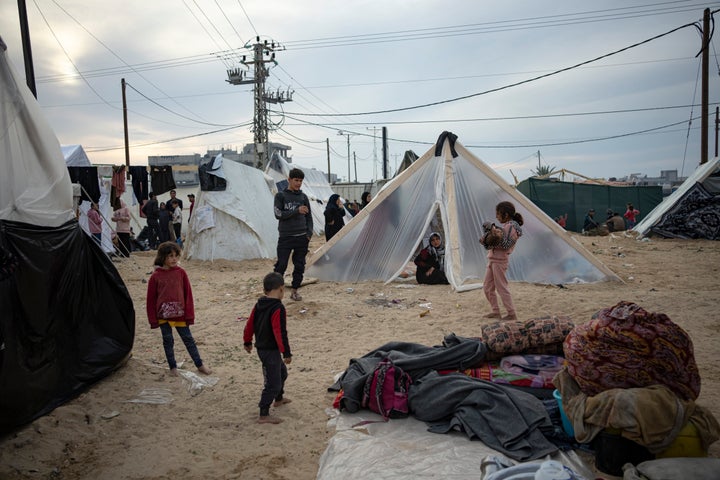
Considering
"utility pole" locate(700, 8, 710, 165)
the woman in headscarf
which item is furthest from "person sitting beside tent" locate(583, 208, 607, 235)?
the woman in headscarf

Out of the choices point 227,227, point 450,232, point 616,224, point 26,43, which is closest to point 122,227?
point 227,227

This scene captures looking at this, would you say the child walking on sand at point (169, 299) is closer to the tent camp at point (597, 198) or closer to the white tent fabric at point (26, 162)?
the white tent fabric at point (26, 162)

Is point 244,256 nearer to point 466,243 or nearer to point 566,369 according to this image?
point 466,243

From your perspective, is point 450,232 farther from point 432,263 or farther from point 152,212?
point 152,212

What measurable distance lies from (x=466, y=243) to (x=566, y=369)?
16.4 feet

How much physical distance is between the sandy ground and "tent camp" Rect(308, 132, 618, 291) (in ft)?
1.33

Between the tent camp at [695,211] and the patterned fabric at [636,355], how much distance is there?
528 inches

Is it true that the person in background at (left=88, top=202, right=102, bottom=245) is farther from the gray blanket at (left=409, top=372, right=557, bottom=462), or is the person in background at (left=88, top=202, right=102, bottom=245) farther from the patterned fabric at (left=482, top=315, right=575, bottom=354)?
the patterned fabric at (left=482, top=315, right=575, bottom=354)

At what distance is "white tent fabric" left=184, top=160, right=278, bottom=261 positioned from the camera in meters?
11.8

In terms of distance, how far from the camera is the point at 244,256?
477 inches

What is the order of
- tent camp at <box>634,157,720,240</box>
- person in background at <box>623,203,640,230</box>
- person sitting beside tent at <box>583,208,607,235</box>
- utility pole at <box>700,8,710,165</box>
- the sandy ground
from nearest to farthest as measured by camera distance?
the sandy ground → tent camp at <box>634,157,720,240</box> → utility pole at <box>700,8,710,165</box> → person sitting beside tent at <box>583,208,607,235</box> → person in background at <box>623,203,640,230</box>

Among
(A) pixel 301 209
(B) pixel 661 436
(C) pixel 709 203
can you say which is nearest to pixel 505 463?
(B) pixel 661 436

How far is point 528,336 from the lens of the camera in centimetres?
379

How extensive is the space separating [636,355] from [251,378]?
10.5 ft
